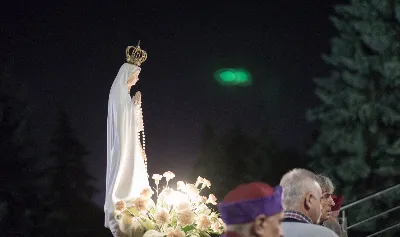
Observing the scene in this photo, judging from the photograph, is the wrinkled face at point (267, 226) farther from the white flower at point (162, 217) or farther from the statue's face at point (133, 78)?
the statue's face at point (133, 78)

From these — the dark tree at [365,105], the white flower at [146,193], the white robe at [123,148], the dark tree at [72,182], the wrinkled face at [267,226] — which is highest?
the dark tree at [72,182]

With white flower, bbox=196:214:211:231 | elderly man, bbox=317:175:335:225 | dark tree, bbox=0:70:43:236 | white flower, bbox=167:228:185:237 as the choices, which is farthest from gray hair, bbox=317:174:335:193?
dark tree, bbox=0:70:43:236

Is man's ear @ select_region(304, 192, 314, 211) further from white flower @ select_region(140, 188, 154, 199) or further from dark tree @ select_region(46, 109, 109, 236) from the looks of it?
dark tree @ select_region(46, 109, 109, 236)

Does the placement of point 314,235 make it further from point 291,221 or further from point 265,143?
point 265,143

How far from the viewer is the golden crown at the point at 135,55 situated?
452 centimetres

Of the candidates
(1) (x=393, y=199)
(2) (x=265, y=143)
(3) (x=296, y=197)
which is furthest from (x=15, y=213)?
(2) (x=265, y=143)

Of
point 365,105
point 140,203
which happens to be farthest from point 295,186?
point 365,105

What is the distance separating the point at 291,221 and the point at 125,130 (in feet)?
5.86

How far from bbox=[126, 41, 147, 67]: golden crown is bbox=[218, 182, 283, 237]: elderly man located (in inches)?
95.4

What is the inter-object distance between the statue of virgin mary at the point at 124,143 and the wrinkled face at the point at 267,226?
1.97m

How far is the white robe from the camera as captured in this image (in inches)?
165

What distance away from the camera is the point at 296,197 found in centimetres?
309

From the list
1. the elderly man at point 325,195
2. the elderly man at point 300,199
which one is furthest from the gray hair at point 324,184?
the elderly man at point 300,199

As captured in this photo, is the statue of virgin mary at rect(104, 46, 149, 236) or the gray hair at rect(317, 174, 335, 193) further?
the statue of virgin mary at rect(104, 46, 149, 236)
